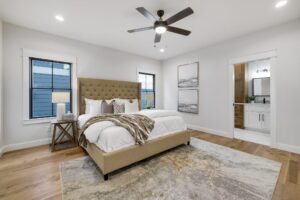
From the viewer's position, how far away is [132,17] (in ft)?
9.21

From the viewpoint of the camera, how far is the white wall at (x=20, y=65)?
301 centimetres

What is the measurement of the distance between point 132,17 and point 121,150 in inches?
99.7

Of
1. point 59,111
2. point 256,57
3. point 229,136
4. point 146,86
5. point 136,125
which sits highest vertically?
point 256,57

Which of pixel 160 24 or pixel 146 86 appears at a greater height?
pixel 160 24

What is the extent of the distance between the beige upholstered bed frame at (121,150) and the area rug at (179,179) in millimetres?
176

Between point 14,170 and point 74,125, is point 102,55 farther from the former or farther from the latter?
point 14,170

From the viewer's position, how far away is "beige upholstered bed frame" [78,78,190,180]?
6.78 feet

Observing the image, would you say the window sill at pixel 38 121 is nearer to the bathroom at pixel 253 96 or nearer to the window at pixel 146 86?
the window at pixel 146 86

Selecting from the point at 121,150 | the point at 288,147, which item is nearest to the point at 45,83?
the point at 121,150

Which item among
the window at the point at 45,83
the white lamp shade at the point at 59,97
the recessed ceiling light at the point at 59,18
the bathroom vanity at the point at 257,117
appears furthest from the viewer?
the bathroom vanity at the point at 257,117

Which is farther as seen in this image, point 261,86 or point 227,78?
point 261,86

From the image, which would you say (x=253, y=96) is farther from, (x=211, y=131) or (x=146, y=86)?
(x=146, y=86)

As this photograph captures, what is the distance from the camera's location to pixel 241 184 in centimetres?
193

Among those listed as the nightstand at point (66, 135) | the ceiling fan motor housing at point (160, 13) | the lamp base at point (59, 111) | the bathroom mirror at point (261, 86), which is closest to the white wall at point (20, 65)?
the nightstand at point (66, 135)
